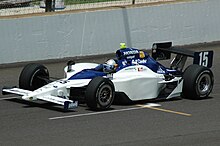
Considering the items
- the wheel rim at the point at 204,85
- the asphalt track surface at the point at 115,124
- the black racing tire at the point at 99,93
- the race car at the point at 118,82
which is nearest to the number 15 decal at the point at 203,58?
the race car at the point at 118,82

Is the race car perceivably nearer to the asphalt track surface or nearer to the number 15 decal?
the number 15 decal

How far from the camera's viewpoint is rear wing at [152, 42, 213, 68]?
14.4 meters

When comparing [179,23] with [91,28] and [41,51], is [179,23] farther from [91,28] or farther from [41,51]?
[41,51]

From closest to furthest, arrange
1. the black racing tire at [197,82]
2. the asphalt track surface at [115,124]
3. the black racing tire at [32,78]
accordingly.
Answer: the asphalt track surface at [115,124]
the black racing tire at [197,82]
the black racing tire at [32,78]

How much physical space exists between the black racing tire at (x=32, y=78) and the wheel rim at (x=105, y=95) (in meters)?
1.61

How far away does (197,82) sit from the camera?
45.4 ft

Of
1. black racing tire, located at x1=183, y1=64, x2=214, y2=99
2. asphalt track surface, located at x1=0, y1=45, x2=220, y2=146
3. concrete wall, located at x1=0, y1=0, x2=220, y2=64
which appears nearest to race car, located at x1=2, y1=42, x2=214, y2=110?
black racing tire, located at x1=183, y1=64, x2=214, y2=99

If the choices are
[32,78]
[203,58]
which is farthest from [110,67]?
[203,58]

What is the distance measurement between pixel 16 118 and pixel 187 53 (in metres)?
3.97

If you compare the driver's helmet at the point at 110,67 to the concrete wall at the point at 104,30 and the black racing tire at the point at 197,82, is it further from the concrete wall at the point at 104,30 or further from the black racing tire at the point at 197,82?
the concrete wall at the point at 104,30

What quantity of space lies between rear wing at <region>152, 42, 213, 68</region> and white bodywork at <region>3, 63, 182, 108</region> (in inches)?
30.5

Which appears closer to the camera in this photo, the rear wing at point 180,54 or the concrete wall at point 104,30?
the rear wing at point 180,54

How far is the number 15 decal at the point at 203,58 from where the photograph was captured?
47.2 ft

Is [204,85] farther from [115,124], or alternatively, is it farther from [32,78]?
[32,78]
